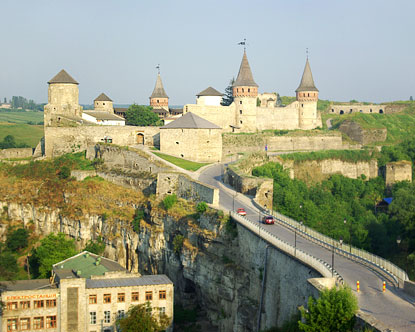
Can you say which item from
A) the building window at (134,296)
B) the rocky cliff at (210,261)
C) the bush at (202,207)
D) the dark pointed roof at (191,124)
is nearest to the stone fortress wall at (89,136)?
the dark pointed roof at (191,124)

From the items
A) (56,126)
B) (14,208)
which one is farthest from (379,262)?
(56,126)

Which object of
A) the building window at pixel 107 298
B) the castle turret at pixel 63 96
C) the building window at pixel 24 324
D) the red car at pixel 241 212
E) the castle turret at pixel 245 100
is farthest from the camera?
the castle turret at pixel 245 100

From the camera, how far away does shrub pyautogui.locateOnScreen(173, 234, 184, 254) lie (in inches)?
1897

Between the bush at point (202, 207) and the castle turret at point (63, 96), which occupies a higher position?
the castle turret at point (63, 96)

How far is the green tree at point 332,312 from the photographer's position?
25.8 meters

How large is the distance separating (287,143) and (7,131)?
6205cm

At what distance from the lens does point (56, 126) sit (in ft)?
242

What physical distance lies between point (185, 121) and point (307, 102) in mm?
24322

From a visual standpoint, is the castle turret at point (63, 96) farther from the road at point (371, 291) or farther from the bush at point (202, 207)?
the road at point (371, 291)

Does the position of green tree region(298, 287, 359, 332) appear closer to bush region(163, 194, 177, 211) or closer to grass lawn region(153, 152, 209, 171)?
bush region(163, 194, 177, 211)

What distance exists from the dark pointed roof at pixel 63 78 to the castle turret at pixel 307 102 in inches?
1114

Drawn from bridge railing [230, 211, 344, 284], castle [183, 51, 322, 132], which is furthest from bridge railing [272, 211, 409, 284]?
castle [183, 51, 322, 132]

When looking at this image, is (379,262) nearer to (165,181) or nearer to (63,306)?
(63,306)

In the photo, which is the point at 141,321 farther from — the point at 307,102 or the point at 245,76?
the point at 307,102
